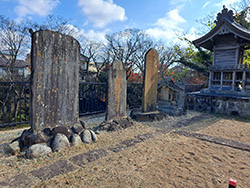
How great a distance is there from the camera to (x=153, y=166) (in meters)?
3.25

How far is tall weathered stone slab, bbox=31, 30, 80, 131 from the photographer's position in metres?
3.94

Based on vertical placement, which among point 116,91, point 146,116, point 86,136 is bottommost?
point 86,136

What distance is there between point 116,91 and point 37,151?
3233 millimetres

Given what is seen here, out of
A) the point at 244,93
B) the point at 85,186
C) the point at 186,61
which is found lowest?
the point at 85,186

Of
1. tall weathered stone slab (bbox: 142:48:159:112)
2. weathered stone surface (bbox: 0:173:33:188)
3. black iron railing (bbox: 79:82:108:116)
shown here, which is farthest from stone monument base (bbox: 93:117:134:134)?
weathered stone surface (bbox: 0:173:33:188)

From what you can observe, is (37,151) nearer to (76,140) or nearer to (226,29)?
(76,140)

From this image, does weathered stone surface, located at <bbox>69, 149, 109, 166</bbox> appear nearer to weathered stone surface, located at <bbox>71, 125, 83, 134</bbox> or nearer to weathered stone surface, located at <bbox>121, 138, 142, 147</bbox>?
weathered stone surface, located at <bbox>121, 138, 142, 147</bbox>

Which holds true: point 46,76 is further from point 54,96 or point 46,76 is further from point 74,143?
point 74,143

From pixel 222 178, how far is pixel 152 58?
5.28 metres

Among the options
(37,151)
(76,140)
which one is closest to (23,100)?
(76,140)

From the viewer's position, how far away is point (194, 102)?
10531mm

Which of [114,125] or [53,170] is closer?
[53,170]

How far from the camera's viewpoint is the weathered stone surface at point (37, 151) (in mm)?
3510

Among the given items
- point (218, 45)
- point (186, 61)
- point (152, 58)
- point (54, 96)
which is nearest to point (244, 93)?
point (218, 45)
